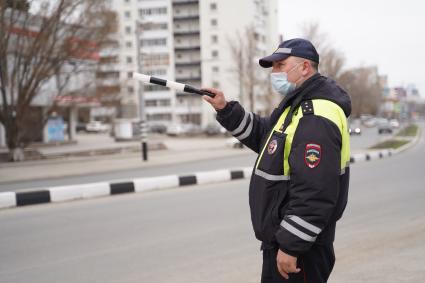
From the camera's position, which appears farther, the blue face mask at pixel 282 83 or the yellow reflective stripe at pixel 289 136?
the blue face mask at pixel 282 83

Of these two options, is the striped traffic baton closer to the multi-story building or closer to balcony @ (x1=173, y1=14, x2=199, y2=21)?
the multi-story building

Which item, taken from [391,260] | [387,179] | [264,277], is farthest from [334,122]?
[387,179]

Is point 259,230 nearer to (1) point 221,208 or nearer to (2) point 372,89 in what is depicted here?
(1) point 221,208

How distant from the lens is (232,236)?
20.4 feet

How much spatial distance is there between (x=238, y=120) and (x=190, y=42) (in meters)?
84.8

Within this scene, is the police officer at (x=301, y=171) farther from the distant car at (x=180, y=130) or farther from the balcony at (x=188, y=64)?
the balcony at (x=188, y=64)

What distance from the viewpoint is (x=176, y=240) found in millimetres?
6059

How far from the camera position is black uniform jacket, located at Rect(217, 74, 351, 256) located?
225 cm

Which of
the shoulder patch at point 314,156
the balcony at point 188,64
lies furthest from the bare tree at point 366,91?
the shoulder patch at point 314,156

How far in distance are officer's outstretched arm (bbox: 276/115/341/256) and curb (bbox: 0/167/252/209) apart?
7723 millimetres

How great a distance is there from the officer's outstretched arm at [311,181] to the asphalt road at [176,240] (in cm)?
233

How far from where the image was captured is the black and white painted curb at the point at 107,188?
8984 millimetres

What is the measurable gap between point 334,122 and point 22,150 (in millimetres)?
20627

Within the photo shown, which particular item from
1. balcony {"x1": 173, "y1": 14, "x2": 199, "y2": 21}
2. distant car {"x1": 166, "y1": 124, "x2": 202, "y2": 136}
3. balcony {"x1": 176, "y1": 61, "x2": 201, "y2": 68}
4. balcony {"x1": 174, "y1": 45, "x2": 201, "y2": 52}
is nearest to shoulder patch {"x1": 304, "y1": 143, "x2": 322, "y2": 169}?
distant car {"x1": 166, "y1": 124, "x2": 202, "y2": 136}
